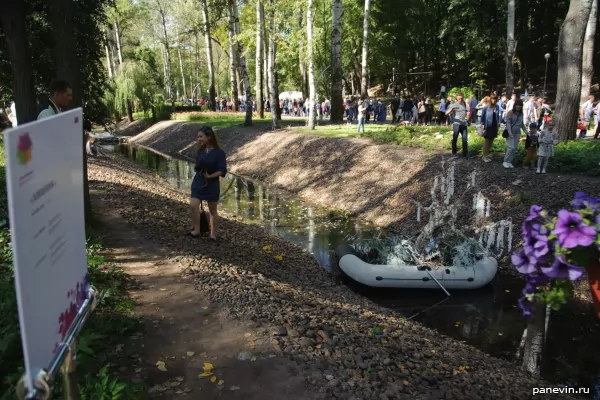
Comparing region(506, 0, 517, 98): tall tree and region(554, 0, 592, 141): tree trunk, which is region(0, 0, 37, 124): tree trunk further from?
region(506, 0, 517, 98): tall tree

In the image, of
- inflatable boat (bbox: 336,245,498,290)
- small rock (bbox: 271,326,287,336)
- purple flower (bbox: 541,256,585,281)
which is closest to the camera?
purple flower (bbox: 541,256,585,281)

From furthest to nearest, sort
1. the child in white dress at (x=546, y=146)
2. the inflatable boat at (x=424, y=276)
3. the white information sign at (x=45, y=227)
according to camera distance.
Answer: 1. the child in white dress at (x=546, y=146)
2. the inflatable boat at (x=424, y=276)
3. the white information sign at (x=45, y=227)

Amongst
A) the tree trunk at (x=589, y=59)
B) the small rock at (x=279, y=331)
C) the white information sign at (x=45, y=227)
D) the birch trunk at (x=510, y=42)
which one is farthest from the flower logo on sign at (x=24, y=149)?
the birch trunk at (x=510, y=42)

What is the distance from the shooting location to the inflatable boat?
8336 millimetres

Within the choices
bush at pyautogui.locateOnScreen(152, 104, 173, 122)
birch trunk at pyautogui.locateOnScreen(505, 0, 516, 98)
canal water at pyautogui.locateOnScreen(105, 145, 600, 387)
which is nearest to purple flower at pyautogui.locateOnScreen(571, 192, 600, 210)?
canal water at pyautogui.locateOnScreen(105, 145, 600, 387)

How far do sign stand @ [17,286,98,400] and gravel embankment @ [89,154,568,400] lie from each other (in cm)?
220

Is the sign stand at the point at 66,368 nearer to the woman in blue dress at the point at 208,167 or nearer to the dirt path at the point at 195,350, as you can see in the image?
the dirt path at the point at 195,350

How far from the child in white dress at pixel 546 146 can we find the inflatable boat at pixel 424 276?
4.10 m

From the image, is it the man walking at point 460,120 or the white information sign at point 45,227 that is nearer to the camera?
the white information sign at point 45,227

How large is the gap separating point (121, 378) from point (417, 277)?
567 centimetres

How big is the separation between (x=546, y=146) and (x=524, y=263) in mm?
9392

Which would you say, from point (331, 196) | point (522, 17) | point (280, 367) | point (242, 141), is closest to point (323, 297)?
point (280, 367)

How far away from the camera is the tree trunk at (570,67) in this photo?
500 inches

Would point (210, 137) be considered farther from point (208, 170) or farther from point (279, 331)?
point (279, 331)
